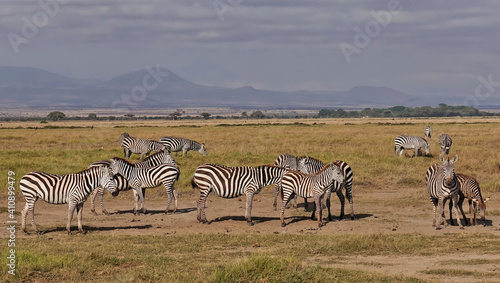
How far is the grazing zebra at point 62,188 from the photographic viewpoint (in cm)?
1475

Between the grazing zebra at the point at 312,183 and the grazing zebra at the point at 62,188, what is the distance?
14.9 feet

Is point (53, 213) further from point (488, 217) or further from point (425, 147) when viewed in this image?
point (425, 147)

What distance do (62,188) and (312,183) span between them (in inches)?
246

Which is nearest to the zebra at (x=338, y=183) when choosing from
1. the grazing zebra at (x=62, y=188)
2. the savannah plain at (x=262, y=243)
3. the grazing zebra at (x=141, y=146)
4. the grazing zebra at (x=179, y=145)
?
the savannah plain at (x=262, y=243)

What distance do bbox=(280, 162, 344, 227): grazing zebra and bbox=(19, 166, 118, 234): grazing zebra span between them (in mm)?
4537

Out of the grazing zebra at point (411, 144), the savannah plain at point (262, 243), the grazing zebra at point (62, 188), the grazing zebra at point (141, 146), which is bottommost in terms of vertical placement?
the savannah plain at point (262, 243)

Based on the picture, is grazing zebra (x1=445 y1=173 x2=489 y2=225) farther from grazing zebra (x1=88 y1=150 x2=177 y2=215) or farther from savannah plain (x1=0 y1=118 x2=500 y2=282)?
grazing zebra (x1=88 y1=150 x2=177 y2=215)

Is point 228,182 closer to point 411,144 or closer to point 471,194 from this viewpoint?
point 471,194

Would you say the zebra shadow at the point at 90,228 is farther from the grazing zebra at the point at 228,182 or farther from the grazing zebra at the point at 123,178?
the grazing zebra at the point at 123,178

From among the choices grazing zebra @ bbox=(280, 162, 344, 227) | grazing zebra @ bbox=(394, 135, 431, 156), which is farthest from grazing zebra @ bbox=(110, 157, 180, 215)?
grazing zebra @ bbox=(394, 135, 431, 156)

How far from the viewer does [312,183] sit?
16062mm

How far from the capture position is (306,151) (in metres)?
34.8

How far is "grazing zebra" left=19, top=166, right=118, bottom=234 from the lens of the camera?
48.4 feet

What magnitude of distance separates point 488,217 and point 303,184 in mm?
5334
